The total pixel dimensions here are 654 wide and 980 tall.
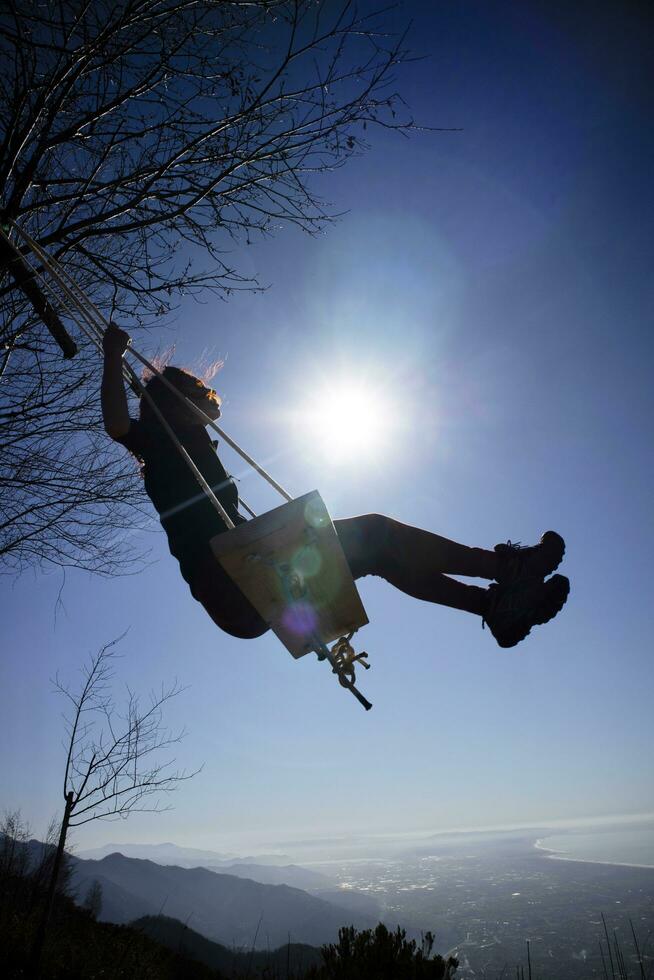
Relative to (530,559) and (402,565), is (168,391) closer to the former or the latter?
(402,565)

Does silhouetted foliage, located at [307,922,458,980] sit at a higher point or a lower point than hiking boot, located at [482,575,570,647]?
lower

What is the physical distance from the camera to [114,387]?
7.89 ft

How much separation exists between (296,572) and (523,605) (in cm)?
91

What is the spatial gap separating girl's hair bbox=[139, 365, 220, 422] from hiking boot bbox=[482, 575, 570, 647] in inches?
67.6

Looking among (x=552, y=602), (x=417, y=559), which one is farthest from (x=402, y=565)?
(x=552, y=602)

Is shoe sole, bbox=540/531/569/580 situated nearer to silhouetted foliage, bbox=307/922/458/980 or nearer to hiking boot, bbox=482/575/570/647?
hiking boot, bbox=482/575/570/647

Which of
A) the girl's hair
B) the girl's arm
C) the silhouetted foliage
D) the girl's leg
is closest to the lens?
the girl's leg

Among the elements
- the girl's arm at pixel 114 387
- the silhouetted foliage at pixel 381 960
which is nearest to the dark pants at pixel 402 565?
the girl's arm at pixel 114 387

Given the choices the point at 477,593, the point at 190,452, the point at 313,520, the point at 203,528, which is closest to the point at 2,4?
the point at 190,452

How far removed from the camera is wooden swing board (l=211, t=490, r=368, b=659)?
178 centimetres

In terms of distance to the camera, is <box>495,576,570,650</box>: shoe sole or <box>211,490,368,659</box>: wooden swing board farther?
<box>495,576,570,650</box>: shoe sole

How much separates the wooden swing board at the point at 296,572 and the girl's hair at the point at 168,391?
3.63 ft

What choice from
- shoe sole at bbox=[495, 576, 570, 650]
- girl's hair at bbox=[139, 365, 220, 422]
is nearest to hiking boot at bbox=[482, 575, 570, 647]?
shoe sole at bbox=[495, 576, 570, 650]

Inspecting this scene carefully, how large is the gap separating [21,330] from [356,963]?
6.63m
